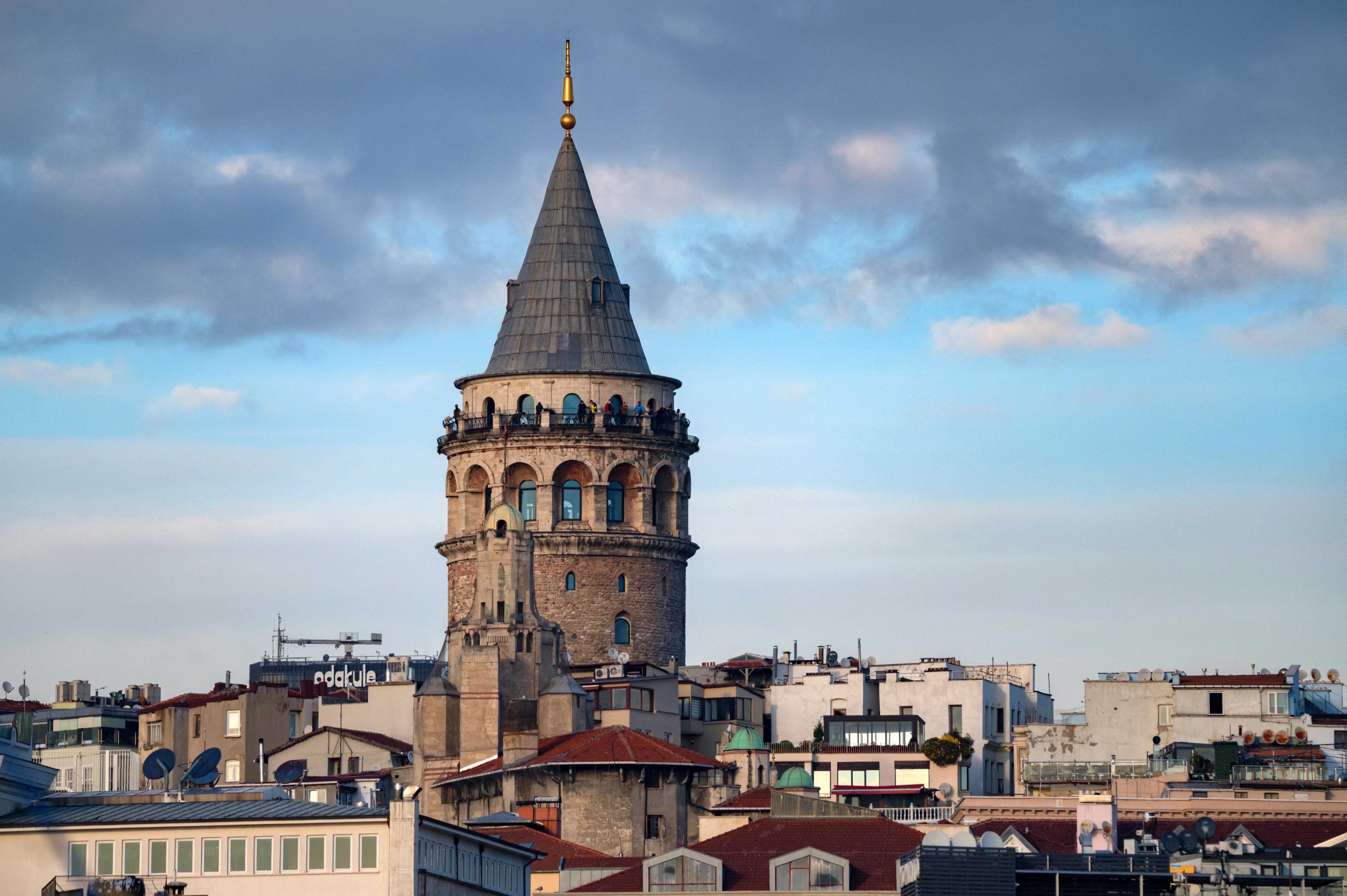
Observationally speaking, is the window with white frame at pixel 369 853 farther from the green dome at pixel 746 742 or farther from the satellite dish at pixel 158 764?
the green dome at pixel 746 742

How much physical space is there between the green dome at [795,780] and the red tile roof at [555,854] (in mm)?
6403

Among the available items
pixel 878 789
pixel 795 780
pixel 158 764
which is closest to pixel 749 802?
pixel 795 780

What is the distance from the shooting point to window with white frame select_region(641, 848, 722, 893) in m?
86.5

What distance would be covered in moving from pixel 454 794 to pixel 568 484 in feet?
58.7

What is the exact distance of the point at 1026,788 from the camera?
111 metres

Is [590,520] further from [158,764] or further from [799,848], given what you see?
[158,764]

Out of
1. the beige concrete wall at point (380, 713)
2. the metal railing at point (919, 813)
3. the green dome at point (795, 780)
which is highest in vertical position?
the beige concrete wall at point (380, 713)

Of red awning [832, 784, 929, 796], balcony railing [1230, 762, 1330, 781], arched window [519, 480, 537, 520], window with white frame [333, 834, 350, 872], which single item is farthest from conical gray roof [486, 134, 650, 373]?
window with white frame [333, 834, 350, 872]

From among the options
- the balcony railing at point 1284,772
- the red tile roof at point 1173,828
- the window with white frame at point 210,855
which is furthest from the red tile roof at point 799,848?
the window with white frame at point 210,855

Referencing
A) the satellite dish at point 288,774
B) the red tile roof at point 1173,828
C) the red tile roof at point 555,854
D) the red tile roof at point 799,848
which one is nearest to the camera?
the red tile roof at point 799,848

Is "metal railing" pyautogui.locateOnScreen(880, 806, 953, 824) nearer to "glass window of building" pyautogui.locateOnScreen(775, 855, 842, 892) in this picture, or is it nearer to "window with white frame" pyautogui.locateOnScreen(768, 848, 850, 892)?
"window with white frame" pyautogui.locateOnScreen(768, 848, 850, 892)

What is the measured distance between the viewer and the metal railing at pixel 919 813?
10425 cm

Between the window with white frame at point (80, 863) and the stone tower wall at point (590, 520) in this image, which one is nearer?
the window with white frame at point (80, 863)

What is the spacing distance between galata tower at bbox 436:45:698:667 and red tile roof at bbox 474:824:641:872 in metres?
22.3
